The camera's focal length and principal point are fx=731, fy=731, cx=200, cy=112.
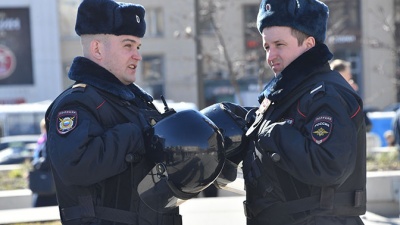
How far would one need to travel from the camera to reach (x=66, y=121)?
12.1 feet

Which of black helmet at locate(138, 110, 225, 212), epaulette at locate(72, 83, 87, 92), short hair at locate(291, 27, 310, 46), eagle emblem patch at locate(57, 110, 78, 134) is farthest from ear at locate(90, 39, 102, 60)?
short hair at locate(291, 27, 310, 46)

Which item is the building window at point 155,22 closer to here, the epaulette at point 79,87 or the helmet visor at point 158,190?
the epaulette at point 79,87

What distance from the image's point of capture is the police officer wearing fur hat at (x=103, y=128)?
11.9 ft

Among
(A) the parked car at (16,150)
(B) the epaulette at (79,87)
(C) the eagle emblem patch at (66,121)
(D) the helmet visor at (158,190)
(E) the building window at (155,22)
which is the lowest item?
(A) the parked car at (16,150)

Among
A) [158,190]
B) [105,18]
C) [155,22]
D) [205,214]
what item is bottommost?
[205,214]

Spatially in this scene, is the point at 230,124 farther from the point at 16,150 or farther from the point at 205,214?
the point at 16,150

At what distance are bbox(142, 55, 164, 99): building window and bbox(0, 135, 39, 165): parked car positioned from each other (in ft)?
54.1

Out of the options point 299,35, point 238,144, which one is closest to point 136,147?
point 238,144

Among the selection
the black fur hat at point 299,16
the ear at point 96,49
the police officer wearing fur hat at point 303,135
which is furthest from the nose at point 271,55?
the ear at point 96,49

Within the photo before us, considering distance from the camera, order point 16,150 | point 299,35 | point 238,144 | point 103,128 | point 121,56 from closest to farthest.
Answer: point 103,128, point 299,35, point 121,56, point 238,144, point 16,150

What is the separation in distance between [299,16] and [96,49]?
1119mm

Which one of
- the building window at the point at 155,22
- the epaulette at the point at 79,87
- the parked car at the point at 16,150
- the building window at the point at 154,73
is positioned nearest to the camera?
the epaulette at the point at 79,87

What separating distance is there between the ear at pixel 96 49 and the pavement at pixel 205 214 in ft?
13.3

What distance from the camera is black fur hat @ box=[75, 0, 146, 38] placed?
395cm
